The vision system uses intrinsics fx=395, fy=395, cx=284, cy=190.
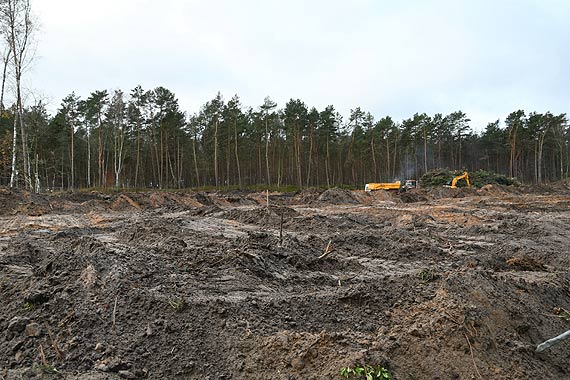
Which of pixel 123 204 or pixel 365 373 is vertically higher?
pixel 123 204

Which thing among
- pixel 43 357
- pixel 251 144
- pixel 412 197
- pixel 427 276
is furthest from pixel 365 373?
pixel 251 144

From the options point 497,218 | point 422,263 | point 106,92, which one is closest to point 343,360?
point 422,263

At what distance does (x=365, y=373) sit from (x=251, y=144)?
4434cm

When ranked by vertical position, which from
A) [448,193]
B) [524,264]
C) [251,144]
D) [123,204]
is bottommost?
[524,264]

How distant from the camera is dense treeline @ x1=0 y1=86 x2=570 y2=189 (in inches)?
1593

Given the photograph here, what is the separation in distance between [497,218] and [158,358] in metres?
13.0

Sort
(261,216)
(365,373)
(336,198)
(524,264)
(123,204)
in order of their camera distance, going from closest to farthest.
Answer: (365,373)
(524,264)
(261,216)
(123,204)
(336,198)

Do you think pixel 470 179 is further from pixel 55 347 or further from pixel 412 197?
pixel 55 347

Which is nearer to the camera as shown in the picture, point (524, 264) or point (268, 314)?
point (268, 314)

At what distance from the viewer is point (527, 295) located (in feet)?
14.6

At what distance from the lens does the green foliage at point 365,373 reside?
2.68 meters

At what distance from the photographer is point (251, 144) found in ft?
152

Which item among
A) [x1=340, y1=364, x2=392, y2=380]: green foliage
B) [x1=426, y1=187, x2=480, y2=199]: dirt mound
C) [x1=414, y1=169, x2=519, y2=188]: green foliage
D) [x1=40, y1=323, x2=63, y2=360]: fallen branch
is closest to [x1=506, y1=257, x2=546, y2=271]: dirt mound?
[x1=340, y1=364, x2=392, y2=380]: green foliage

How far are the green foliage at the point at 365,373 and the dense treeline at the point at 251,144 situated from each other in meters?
35.5
